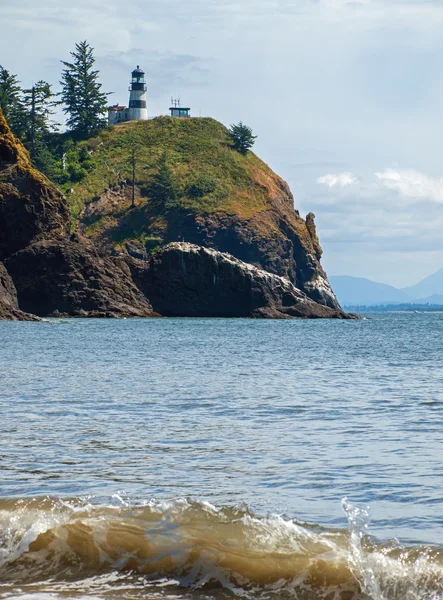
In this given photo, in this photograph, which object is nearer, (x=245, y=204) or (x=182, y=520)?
(x=182, y=520)

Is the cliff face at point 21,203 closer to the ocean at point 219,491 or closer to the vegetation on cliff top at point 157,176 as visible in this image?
the vegetation on cliff top at point 157,176

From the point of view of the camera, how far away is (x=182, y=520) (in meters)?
9.27

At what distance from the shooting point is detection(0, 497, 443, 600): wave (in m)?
7.66

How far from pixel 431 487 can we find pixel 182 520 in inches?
143

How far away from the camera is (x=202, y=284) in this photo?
91.0 metres

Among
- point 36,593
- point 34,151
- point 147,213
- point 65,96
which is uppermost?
point 65,96

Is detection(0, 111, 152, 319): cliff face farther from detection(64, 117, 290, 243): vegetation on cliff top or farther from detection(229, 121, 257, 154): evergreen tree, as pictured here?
detection(229, 121, 257, 154): evergreen tree

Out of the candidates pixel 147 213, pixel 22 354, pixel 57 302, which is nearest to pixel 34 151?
pixel 147 213

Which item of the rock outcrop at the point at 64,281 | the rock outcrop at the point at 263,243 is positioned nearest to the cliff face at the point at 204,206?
the rock outcrop at the point at 263,243

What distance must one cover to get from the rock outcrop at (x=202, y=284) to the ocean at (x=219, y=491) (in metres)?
65.7

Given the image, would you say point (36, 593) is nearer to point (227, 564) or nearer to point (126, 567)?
point (126, 567)

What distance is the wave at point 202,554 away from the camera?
766 cm

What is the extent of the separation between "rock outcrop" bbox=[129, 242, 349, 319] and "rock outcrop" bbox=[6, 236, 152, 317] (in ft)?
23.0

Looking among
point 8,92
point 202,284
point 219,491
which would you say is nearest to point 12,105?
point 8,92
